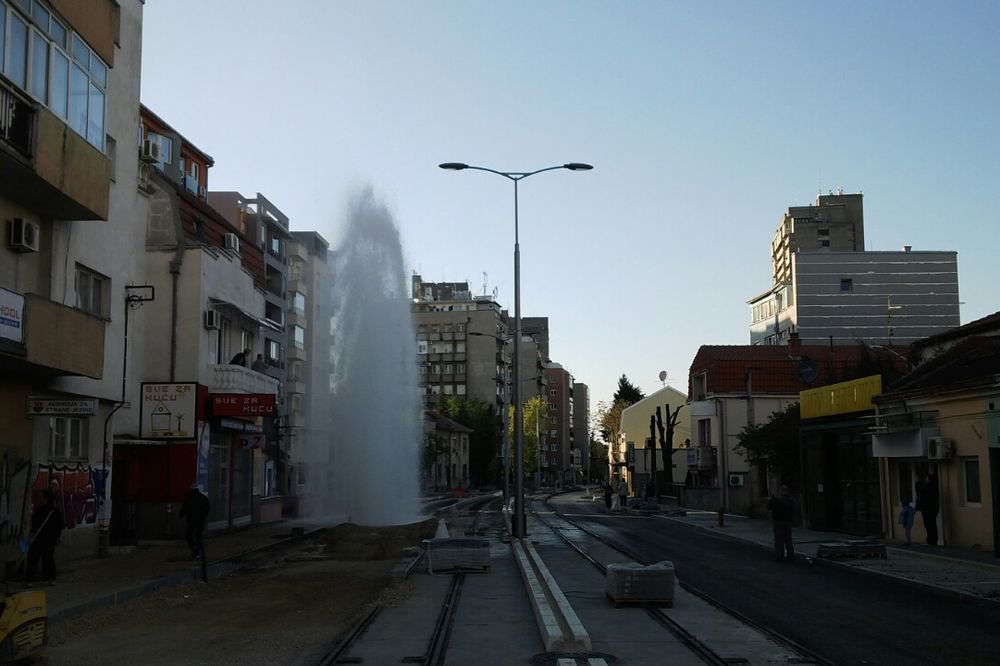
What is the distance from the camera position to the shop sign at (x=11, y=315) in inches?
641

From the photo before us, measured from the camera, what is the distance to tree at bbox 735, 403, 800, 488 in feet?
135

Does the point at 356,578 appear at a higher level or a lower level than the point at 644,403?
lower

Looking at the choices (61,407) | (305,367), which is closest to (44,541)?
(61,407)

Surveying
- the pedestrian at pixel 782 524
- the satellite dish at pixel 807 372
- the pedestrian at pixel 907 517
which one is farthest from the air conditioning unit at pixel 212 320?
the satellite dish at pixel 807 372

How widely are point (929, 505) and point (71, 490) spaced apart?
65.0 ft

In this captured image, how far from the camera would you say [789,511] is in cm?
2191

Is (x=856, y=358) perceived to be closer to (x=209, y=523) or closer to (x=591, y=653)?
(x=209, y=523)

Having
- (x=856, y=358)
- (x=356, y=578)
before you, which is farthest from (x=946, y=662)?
(x=856, y=358)

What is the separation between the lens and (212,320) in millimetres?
32625

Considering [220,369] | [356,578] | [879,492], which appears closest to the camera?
[356,578]

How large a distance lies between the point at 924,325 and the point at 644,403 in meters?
28.7

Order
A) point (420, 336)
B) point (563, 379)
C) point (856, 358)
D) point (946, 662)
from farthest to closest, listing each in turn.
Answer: point (563, 379) → point (420, 336) → point (856, 358) → point (946, 662)

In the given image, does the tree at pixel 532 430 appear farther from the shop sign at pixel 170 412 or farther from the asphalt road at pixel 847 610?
the asphalt road at pixel 847 610

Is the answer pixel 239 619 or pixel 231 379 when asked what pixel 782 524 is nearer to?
pixel 239 619
